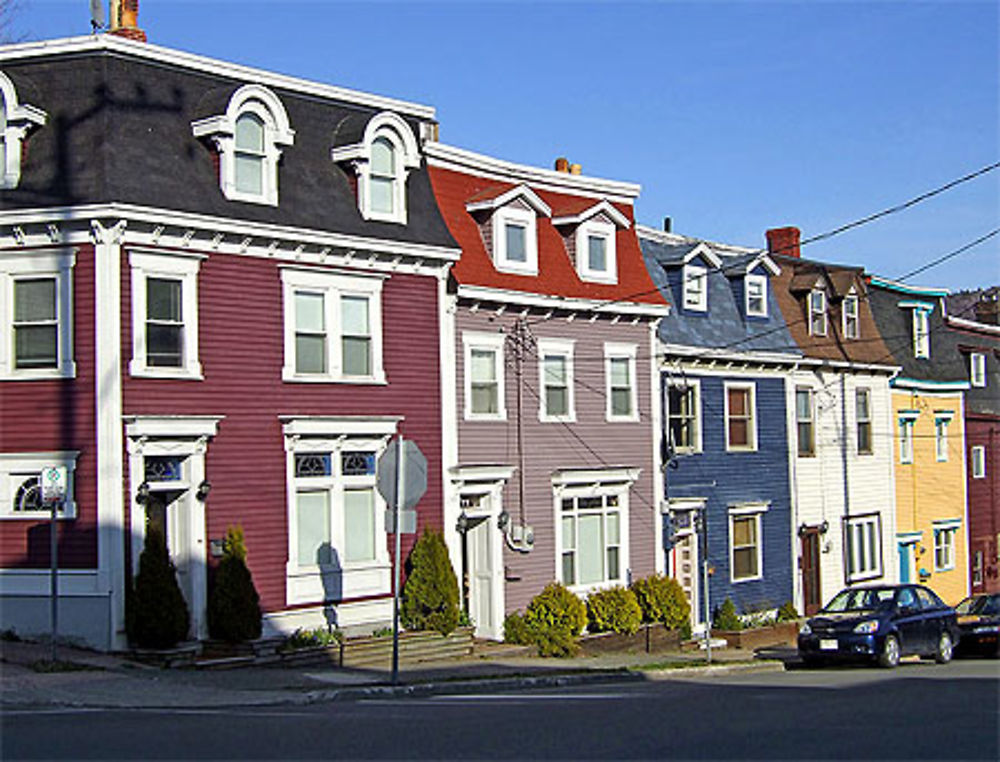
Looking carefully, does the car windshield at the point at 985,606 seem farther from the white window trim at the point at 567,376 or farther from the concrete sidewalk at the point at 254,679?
the white window trim at the point at 567,376

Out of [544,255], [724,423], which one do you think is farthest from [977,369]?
[544,255]

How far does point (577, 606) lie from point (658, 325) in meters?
7.60

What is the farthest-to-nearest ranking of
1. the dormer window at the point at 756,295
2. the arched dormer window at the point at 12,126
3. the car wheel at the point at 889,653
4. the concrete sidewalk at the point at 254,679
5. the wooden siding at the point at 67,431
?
1. the dormer window at the point at 756,295
2. the car wheel at the point at 889,653
3. the arched dormer window at the point at 12,126
4. the wooden siding at the point at 67,431
5. the concrete sidewalk at the point at 254,679

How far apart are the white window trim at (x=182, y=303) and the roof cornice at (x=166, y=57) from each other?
11.0 ft

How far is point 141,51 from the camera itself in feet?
73.0

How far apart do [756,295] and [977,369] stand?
1405cm

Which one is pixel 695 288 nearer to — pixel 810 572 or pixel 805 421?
pixel 805 421

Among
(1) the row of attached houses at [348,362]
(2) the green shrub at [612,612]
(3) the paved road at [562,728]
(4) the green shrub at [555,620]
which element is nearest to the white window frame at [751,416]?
(1) the row of attached houses at [348,362]

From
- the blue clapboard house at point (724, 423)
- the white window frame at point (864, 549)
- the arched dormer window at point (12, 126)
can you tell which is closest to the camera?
the arched dormer window at point (12, 126)

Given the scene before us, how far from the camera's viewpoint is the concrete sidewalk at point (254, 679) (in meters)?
17.2

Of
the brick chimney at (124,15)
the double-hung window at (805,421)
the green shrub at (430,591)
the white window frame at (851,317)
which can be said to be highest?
the brick chimney at (124,15)

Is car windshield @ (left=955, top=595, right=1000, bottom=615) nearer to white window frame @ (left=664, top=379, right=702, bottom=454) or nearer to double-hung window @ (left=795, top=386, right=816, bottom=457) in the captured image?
white window frame @ (left=664, top=379, right=702, bottom=454)

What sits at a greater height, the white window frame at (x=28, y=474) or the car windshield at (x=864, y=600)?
the white window frame at (x=28, y=474)

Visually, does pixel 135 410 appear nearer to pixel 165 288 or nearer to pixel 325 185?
pixel 165 288
